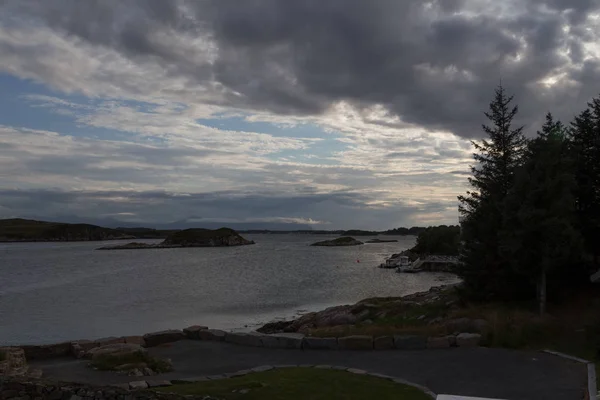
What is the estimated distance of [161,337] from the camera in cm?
1756

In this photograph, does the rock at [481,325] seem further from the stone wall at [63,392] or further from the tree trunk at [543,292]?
the stone wall at [63,392]

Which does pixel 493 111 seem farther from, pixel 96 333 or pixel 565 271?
pixel 96 333

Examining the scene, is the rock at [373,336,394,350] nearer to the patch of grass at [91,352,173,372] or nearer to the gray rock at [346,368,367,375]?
the gray rock at [346,368,367,375]

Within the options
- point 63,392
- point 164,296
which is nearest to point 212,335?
point 63,392

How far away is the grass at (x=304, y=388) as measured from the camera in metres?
10.3

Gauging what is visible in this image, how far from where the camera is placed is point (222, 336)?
17.6 meters

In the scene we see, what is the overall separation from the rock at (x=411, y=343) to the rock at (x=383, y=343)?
0.15 metres

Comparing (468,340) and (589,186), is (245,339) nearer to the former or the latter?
(468,340)

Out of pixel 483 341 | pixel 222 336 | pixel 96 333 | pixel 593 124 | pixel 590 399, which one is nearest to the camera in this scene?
pixel 590 399

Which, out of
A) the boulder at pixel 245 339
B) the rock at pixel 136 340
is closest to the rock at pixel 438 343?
the boulder at pixel 245 339

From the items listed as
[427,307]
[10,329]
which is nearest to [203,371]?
[427,307]

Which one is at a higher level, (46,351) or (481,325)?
(481,325)

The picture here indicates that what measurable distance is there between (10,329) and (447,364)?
29.9 metres

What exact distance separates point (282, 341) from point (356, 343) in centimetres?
233
